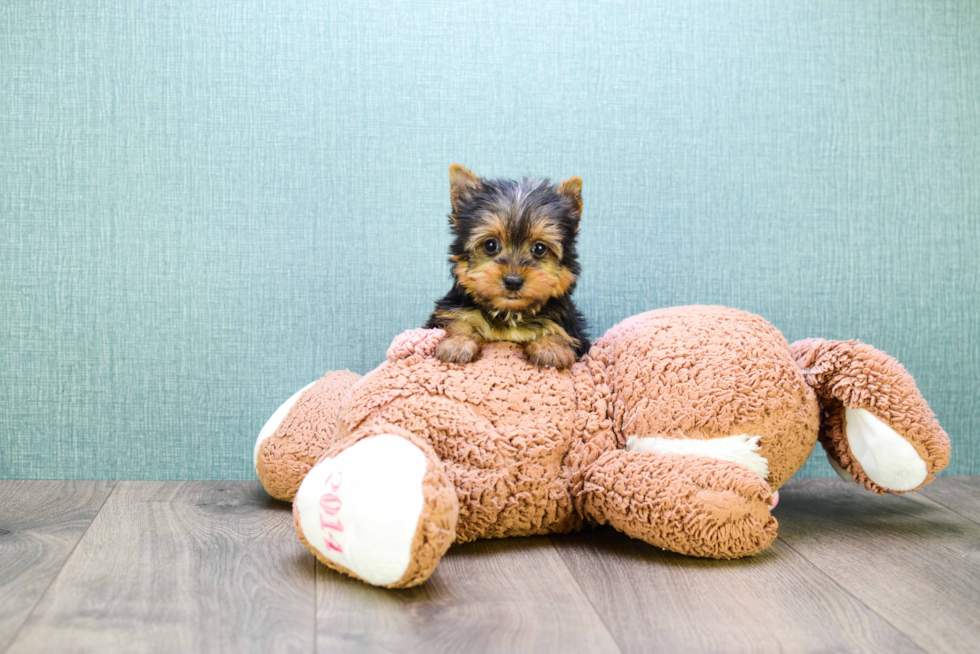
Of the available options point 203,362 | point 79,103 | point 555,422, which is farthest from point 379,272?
point 79,103

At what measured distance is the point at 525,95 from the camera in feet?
7.09

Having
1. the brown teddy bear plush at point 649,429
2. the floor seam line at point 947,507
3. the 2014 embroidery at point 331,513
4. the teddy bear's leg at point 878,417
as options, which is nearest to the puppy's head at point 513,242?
the brown teddy bear plush at point 649,429

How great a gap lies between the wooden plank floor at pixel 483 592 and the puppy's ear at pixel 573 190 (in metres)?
0.75

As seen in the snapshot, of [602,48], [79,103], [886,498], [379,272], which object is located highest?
[602,48]

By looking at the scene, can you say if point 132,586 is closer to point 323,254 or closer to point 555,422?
point 555,422

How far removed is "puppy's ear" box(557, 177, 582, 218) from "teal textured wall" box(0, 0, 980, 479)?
0.48 m

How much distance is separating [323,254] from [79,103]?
2.54 feet

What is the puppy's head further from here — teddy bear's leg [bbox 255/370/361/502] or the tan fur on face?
teddy bear's leg [bbox 255/370/361/502]

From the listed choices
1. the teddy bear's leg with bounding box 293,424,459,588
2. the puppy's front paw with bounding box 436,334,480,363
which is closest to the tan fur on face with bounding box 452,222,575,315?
the puppy's front paw with bounding box 436,334,480,363

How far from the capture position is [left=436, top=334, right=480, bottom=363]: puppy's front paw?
166 centimetres

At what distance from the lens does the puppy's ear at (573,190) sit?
1.69 metres

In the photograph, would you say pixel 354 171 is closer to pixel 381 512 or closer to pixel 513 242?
pixel 513 242

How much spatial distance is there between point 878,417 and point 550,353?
28.6 inches

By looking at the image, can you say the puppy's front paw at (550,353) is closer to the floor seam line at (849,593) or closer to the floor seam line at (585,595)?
the floor seam line at (585,595)
